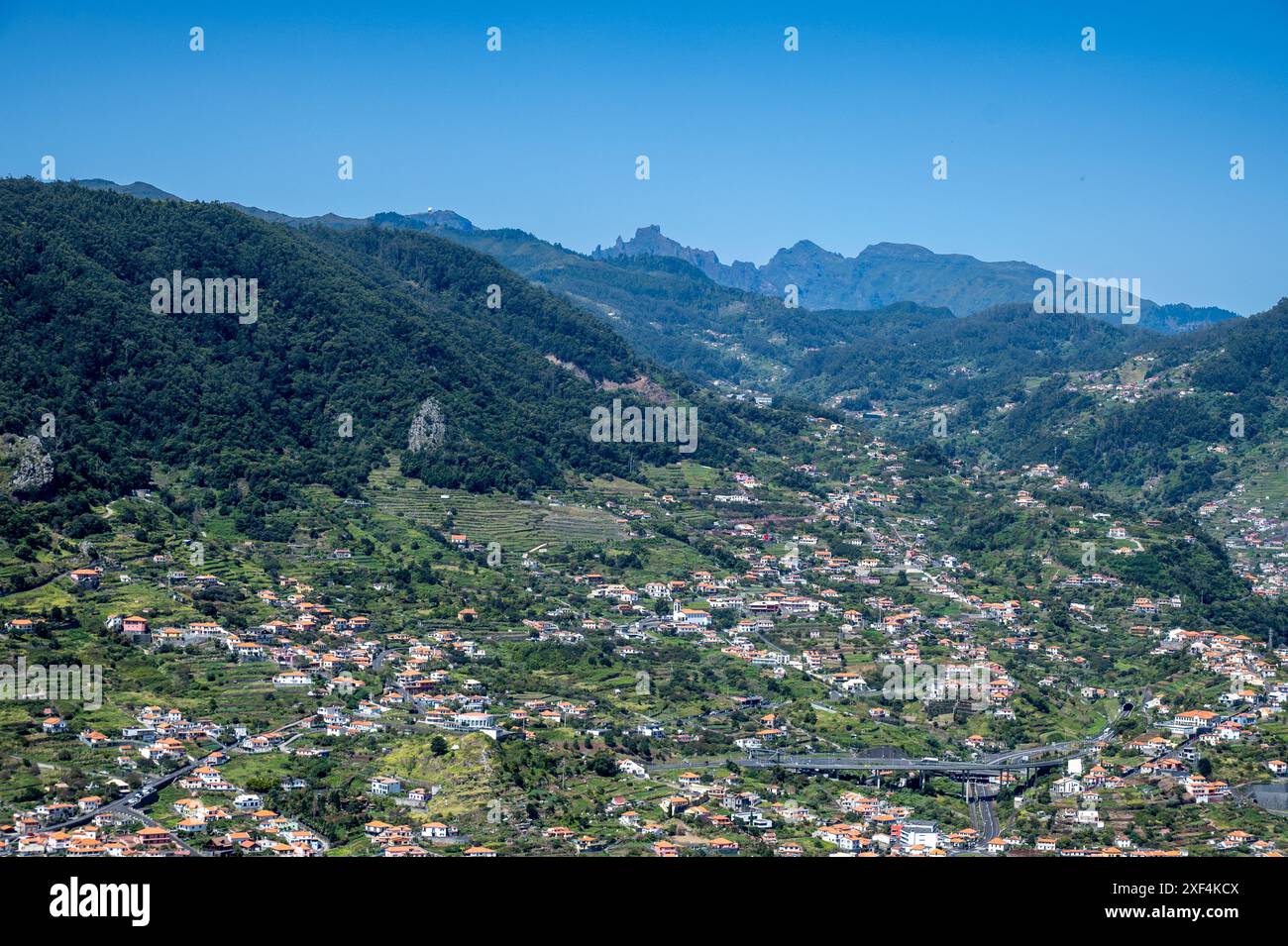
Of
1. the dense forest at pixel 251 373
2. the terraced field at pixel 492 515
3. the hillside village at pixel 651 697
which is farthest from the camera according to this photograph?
the terraced field at pixel 492 515

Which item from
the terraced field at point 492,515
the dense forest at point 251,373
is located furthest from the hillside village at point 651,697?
the dense forest at point 251,373

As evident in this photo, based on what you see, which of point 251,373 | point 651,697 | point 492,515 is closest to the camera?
point 651,697

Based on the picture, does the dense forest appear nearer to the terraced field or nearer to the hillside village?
the terraced field

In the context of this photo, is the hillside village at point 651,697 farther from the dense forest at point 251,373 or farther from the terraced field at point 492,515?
the dense forest at point 251,373

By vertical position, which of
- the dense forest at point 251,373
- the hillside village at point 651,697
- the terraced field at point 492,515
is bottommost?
the hillside village at point 651,697

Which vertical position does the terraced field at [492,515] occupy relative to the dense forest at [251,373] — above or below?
below

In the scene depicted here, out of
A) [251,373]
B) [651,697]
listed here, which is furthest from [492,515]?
[651,697]

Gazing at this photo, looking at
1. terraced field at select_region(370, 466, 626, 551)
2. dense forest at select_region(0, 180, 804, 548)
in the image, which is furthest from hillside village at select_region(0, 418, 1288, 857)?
dense forest at select_region(0, 180, 804, 548)

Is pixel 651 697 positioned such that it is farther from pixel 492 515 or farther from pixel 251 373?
pixel 251 373
